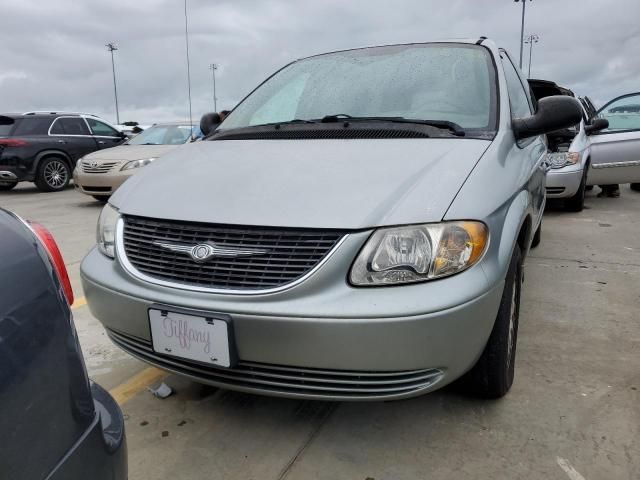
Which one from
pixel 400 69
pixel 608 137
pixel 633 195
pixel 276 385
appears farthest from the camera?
pixel 633 195

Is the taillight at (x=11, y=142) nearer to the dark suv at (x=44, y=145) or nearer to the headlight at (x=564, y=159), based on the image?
the dark suv at (x=44, y=145)

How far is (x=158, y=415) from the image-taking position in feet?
6.86

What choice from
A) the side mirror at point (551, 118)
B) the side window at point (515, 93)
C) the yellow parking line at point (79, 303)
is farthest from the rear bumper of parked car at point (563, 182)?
the yellow parking line at point (79, 303)

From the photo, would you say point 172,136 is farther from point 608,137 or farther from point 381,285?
point 381,285

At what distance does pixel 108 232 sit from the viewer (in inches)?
80.0

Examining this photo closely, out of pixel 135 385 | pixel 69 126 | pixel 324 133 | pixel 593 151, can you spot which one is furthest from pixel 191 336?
pixel 69 126

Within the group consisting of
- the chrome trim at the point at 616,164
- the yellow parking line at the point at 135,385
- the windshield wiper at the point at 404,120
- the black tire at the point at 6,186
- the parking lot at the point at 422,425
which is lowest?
the black tire at the point at 6,186

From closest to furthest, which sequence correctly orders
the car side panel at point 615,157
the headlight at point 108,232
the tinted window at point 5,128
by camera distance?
1. the headlight at point 108,232
2. the car side panel at point 615,157
3. the tinted window at point 5,128

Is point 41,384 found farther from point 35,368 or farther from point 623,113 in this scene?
point 623,113

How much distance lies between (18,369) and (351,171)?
1.25m

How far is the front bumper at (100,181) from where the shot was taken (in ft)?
23.2

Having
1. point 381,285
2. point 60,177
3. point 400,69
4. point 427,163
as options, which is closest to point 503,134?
point 427,163

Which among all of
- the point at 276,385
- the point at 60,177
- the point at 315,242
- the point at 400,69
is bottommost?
the point at 60,177

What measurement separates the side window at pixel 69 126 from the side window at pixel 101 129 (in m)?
0.15
